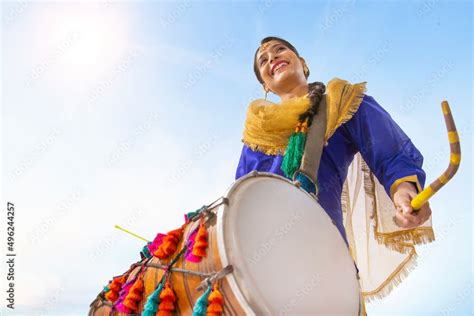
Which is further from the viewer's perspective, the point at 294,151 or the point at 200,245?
the point at 294,151

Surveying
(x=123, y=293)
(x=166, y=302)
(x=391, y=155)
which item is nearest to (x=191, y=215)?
(x=166, y=302)

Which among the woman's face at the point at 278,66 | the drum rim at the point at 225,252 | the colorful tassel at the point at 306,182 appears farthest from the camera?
the woman's face at the point at 278,66

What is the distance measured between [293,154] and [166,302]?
85cm

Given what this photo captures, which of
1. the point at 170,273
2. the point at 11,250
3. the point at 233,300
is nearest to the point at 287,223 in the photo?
the point at 233,300

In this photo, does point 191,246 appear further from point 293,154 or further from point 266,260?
point 293,154

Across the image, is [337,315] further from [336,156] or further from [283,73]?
[283,73]

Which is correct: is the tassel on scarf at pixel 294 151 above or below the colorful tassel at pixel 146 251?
above

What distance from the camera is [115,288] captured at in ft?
6.19

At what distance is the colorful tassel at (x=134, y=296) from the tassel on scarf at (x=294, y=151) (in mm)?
778

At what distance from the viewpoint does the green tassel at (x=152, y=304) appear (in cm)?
151

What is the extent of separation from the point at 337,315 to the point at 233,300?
392 mm

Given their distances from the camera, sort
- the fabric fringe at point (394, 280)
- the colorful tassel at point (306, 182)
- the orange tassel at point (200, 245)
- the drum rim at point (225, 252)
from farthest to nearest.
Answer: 1. the fabric fringe at point (394, 280)
2. the colorful tassel at point (306, 182)
3. the orange tassel at point (200, 245)
4. the drum rim at point (225, 252)

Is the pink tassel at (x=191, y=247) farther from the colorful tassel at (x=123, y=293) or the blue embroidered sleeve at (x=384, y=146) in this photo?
the blue embroidered sleeve at (x=384, y=146)

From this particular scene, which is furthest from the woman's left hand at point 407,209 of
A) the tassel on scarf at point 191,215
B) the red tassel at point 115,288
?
the red tassel at point 115,288
